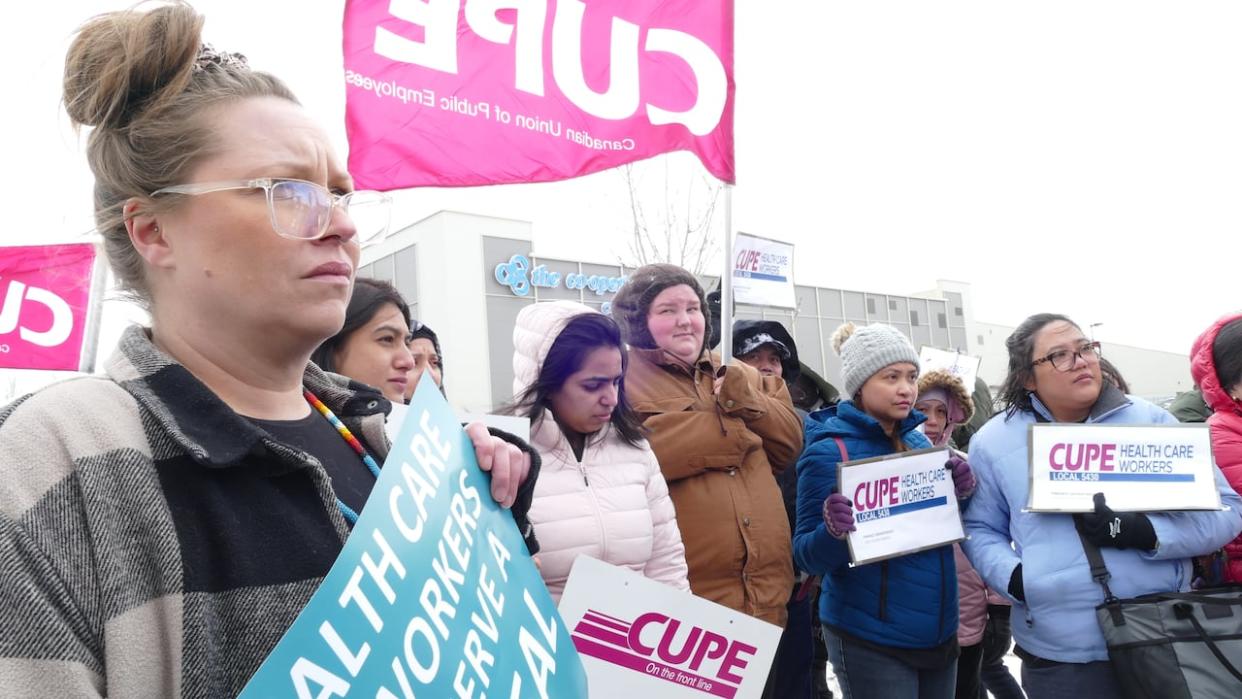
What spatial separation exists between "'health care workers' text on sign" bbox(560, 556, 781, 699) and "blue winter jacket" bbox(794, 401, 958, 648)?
3.04ft

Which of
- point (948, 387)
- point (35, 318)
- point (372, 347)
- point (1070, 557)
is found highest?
point (35, 318)

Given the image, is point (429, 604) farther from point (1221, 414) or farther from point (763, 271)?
point (763, 271)

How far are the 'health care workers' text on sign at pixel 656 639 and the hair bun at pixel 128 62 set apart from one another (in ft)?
4.58

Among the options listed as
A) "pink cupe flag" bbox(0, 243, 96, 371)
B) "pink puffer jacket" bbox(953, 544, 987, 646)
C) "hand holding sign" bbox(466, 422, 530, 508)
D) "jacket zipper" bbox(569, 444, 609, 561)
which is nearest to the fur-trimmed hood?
"pink puffer jacket" bbox(953, 544, 987, 646)

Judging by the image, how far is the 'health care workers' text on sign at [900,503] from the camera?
2.99 m

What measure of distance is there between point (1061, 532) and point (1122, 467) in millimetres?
323

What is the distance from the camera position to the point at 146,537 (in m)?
0.85

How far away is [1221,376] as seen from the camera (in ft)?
10.0

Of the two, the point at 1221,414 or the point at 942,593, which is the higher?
the point at 1221,414

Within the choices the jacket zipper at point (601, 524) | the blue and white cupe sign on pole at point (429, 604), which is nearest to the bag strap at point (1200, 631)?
the jacket zipper at point (601, 524)

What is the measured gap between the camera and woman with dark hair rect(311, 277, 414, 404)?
292 cm

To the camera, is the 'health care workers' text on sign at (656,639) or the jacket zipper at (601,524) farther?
the jacket zipper at (601,524)

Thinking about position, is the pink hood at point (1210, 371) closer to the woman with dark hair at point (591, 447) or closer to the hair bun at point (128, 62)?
the woman with dark hair at point (591, 447)

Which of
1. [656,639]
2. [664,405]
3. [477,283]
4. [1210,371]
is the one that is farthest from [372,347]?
[477,283]
